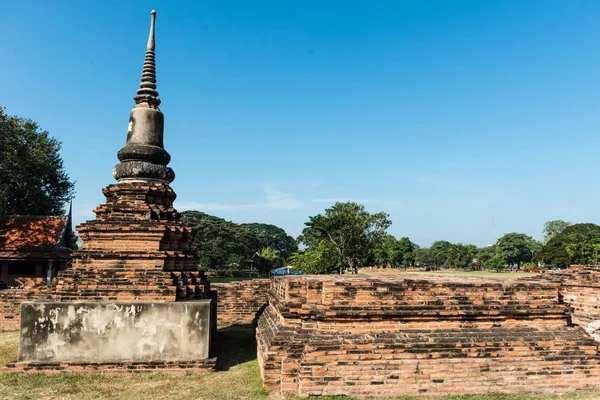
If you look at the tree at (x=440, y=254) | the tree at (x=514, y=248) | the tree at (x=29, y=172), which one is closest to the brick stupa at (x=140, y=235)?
the tree at (x=29, y=172)

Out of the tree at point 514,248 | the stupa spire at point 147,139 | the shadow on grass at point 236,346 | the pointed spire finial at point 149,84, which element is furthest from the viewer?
the tree at point 514,248

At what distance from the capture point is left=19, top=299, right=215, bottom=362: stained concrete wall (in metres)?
8.32

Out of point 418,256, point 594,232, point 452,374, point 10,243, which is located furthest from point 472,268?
point 452,374

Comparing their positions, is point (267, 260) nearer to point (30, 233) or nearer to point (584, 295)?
point (30, 233)

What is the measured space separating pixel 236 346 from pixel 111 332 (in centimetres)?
327

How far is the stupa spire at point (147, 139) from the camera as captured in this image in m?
10.2

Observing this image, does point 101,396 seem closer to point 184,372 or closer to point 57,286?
point 184,372

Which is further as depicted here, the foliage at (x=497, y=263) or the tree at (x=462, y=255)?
the tree at (x=462, y=255)

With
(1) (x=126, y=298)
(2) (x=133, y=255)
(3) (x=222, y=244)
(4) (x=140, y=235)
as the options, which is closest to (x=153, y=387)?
(1) (x=126, y=298)

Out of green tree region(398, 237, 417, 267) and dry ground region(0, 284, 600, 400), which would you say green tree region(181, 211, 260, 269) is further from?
dry ground region(0, 284, 600, 400)

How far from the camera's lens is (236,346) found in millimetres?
10688

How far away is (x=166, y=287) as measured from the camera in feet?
28.9

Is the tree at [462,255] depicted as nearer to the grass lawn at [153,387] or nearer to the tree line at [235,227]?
the tree line at [235,227]

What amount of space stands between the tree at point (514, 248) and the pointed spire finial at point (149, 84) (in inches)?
2952
